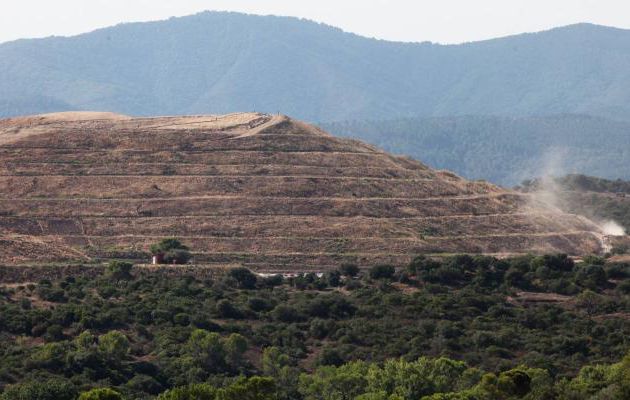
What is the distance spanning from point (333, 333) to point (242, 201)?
26767mm

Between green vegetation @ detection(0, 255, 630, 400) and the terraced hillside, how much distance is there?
7.47 m

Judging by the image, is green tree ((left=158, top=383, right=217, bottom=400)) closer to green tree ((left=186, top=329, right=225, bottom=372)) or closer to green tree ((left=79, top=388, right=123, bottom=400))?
green tree ((left=79, top=388, right=123, bottom=400))

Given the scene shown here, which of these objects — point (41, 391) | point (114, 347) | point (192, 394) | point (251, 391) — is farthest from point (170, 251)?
point (192, 394)

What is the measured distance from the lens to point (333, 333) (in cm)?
7269

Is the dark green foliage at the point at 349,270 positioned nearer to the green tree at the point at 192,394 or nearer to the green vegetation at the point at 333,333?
the green vegetation at the point at 333,333

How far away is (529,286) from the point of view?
83.3m

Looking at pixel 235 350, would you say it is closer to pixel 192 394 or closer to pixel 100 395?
pixel 192 394

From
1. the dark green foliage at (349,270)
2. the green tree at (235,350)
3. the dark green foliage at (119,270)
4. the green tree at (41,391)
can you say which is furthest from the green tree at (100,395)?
the dark green foliage at (349,270)

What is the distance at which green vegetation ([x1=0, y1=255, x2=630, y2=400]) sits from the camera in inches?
2329

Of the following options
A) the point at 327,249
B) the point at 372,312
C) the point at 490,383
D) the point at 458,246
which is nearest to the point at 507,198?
the point at 458,246

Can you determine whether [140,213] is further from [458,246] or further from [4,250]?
[458,246]

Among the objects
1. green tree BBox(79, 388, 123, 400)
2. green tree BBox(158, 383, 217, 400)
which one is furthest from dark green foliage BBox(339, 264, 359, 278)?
green tree BBox(79, 388, 123, 400)

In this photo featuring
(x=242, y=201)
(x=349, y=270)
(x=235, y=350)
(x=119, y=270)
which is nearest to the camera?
(x=235, y=350)

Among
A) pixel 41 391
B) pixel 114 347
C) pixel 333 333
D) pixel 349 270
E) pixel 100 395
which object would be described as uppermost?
pixel 100 395
